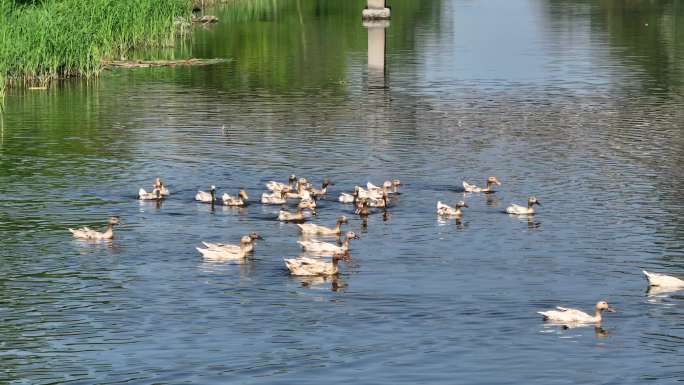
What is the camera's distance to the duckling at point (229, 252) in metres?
40.8

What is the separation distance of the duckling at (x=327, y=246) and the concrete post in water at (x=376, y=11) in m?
83.8

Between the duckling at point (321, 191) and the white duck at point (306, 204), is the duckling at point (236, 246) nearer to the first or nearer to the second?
the white duck at point (306, 204)

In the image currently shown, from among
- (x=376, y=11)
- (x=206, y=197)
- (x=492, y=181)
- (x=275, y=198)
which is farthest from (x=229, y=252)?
(x=376, y=11)

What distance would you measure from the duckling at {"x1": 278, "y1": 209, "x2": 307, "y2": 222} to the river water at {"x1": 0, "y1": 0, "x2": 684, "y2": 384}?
11.5 inches

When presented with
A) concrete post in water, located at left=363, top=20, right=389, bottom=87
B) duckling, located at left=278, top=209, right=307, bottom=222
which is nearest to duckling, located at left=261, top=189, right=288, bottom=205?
duckling, located at left=278, top=209, right=307, bottom=222

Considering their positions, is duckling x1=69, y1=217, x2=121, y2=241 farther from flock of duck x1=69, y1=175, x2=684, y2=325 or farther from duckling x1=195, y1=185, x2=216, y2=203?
duckling x1=195, y1=185, x2=216, y2=203

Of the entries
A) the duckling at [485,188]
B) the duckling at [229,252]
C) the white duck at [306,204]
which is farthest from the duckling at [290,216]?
the duckling at [485,188]

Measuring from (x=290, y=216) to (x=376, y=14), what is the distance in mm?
80297

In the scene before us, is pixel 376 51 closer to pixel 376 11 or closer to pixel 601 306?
pixel 376 11

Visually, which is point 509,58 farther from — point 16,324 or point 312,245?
point 16,324

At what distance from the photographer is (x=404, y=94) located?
3164 inches

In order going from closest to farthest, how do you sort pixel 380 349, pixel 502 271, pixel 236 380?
pixel 236 380 → pixel 380 349 → pixel 502 271

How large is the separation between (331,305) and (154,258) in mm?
7470

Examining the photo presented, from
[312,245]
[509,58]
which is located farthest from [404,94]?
[312,245]
